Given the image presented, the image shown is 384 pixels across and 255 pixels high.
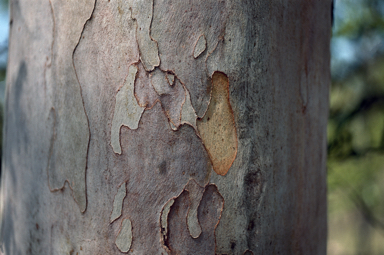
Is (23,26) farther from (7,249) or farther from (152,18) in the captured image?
(7,249)

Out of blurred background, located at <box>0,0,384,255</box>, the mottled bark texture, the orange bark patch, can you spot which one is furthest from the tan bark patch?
blurred background, located at <box>0,0,384,255</box>

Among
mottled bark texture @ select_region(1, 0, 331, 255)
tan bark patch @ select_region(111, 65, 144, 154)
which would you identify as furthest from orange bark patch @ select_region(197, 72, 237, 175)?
tan bark patch @ select_region(111, 65, 144, 154)

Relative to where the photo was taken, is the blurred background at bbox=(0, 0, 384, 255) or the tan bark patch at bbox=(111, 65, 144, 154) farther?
the blurred background at bbox=(0, 0, 384, 255)

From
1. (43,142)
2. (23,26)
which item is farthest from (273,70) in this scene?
(23,26)

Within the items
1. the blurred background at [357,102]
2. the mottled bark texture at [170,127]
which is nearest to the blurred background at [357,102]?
the blurred background at [357,102]

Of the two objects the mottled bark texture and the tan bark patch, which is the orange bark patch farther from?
the tan bark patch

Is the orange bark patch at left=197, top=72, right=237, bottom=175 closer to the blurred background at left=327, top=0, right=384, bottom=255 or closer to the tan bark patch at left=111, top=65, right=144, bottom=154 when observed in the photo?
the tan bark patch at left=111, top=65, right=144, bottom=154

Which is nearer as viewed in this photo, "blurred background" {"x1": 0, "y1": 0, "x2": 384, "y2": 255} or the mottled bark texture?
the mottled bark texture
